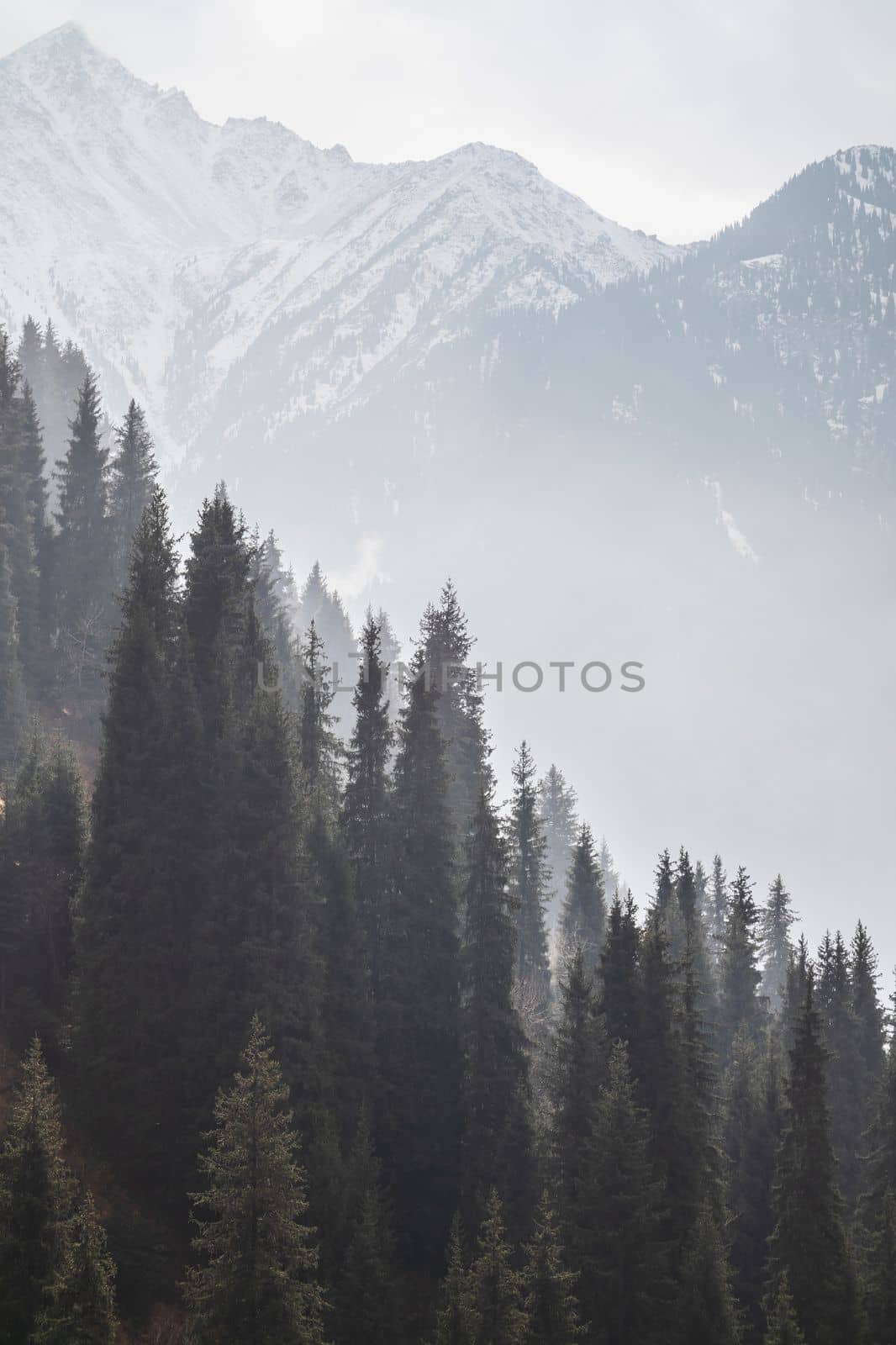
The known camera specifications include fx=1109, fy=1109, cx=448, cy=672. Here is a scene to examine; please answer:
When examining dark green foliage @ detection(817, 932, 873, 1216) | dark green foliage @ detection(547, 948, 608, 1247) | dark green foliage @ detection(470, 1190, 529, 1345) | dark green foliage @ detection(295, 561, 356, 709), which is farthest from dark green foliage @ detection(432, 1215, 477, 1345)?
dark green foliage @ detection(295, 561, 356, 709)

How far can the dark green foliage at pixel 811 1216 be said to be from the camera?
32.8 metres

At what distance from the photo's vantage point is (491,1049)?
37.7 m

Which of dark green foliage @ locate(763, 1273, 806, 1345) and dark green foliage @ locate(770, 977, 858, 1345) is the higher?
dark green foliage @ locate(770, 977, 858, 1345)

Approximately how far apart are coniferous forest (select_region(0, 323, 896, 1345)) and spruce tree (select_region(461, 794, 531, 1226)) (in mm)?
114

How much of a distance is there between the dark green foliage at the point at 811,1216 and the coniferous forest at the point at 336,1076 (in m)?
0.09

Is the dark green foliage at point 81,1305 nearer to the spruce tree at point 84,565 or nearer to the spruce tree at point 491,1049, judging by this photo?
the spruce tree at point 491,1049

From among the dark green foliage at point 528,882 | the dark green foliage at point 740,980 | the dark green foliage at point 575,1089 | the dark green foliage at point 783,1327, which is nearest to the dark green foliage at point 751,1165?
the dark green foliage at point 575,1089

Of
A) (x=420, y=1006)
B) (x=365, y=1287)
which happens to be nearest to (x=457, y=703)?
(x=420, y=1006)

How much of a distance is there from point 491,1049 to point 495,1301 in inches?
556

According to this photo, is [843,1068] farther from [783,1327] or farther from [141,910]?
[141,910]

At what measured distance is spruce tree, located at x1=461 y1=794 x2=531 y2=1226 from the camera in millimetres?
35875

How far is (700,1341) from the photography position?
96.4 ft

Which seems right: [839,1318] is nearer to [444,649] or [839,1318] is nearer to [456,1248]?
[456,1248]

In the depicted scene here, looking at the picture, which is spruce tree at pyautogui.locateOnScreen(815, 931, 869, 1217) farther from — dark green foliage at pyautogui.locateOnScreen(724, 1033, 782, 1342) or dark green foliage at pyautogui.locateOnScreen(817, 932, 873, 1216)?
dark green foliage at pyautogui.locateOnScreen(724, 1033, 782, 1342)
